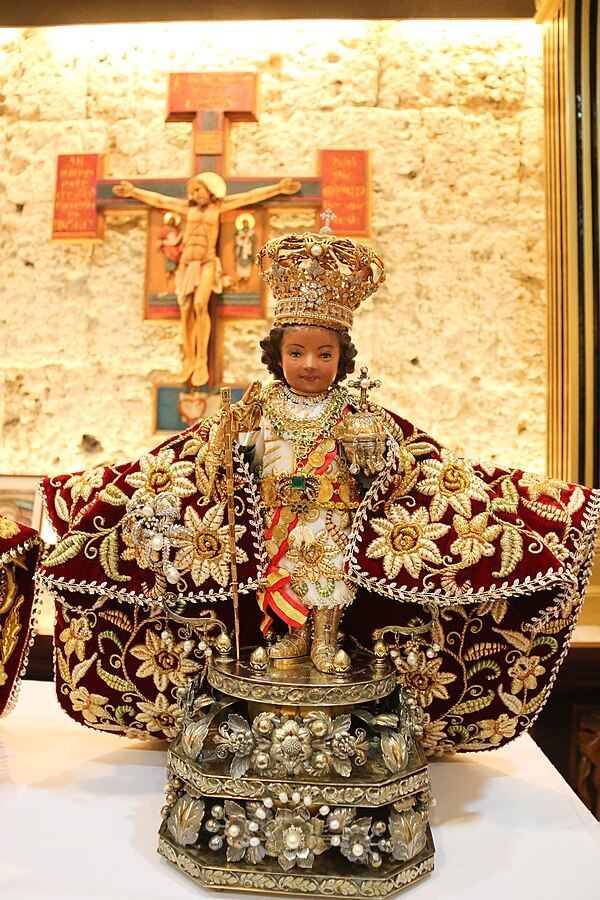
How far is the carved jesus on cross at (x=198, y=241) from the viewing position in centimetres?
272

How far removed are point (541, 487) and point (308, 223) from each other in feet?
5.91

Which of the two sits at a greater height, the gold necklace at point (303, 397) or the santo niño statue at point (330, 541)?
the gold necklace at point (303, 397)

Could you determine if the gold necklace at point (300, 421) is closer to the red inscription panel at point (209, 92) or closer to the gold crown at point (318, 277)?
the gold crown at point (318, 277)

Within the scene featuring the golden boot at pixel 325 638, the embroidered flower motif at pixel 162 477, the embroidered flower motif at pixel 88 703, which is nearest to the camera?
the golden boot at pixel 325 638

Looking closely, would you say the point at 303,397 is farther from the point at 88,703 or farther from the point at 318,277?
the point at 88,703

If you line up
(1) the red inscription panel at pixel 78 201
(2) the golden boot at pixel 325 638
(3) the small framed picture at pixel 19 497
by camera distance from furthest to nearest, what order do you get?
(1) the red inscription panel at pixel 78 201
(3) the small framed picture at pixel 19 497
(2) the golden boot at pixel 325 638

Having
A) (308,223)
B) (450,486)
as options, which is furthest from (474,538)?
(308,223)

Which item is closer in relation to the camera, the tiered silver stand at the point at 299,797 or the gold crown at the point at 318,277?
the tiered silver stand at the point at 299,797

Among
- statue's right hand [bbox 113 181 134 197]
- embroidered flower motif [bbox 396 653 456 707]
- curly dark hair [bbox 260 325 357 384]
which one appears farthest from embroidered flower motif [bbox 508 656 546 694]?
statue's right hand [bbox 113 181 134 197]

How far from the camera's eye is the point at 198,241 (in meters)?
2.74

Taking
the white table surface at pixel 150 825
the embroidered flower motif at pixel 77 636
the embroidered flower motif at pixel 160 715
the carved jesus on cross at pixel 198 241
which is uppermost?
the carved jesus on cross at pixel 198 241

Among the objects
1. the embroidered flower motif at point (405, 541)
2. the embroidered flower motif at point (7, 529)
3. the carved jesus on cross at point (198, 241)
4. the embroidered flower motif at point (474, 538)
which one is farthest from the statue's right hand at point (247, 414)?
the carved jesus on cross at point (198, 241)

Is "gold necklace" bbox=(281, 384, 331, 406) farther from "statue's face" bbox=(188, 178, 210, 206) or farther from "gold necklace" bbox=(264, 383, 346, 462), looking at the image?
"statue's face" bbox=(188, 178, 210, 206)

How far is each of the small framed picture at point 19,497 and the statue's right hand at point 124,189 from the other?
1165 millimetres
